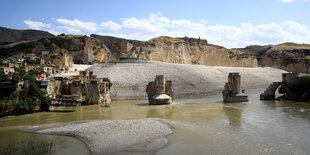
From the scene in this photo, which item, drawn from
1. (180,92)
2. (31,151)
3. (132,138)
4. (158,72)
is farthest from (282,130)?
(158,72)

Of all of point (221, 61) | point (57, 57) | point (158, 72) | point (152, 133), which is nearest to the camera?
point (152, 133)

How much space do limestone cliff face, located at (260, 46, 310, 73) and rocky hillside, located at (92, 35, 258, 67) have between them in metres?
10.6

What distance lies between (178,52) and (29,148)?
74.3 meters

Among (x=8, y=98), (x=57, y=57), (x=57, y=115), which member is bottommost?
(x=57, y=115)

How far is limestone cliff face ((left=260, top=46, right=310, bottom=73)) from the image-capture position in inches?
4360

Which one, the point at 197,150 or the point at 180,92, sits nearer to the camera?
the point at 197,150

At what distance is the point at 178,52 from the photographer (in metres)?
84.5

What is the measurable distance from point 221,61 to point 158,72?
2634 inches

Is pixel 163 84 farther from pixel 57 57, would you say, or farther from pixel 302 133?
pixel 57 57

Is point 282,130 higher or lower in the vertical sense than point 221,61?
lower

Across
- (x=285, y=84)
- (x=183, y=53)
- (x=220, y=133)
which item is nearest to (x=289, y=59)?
(x=183, y=53)

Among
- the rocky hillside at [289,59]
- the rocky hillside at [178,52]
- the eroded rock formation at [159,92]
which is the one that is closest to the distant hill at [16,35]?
the rocky hillside at [178,52]

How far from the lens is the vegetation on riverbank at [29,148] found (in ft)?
41.0

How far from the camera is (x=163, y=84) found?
31812 mm
